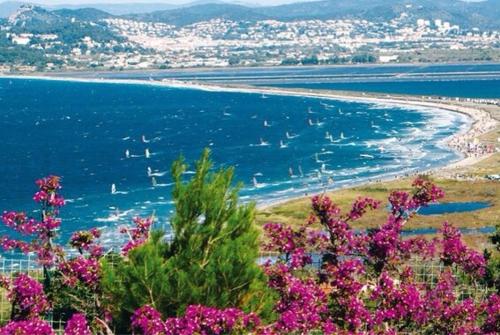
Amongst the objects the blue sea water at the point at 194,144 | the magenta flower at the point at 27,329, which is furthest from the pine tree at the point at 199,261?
the blue sea water at the point at 194,144

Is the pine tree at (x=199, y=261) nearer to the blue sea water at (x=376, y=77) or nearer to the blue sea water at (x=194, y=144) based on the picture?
the blue sea water at (x=194, y=144)

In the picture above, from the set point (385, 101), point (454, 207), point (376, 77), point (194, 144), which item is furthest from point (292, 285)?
point (376, 77)

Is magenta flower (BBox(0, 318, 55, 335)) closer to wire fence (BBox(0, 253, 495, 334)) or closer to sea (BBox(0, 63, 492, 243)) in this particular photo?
wire fence (BBox(0, 253, 495, 334))

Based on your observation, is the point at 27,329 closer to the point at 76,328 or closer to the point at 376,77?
the point at 76,328

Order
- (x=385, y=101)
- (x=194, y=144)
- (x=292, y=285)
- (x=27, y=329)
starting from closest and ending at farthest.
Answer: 1. (x=27, y=329)
2. (x=292, y=285)
3. (x=194, y=144)
4. (x=385, y=101)

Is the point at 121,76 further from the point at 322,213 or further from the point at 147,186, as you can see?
the point at 322,213

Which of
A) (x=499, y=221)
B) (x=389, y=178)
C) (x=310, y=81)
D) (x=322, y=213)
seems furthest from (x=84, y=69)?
(x=322, y=213)
